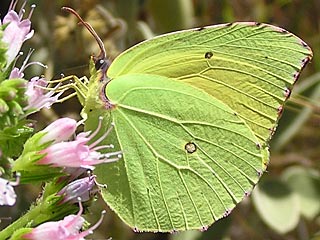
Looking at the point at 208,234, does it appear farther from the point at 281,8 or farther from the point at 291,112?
the point at 281,8

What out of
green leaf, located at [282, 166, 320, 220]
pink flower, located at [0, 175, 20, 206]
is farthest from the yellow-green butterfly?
green leaf, located at [282, 166, 320, 220]

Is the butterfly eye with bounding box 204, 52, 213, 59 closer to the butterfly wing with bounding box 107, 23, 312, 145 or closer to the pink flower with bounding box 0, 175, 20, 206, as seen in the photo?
the butterfly wing with bounding box 107, 23, 312, 145

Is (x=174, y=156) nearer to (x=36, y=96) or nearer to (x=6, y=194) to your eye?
(x=36, y=96)

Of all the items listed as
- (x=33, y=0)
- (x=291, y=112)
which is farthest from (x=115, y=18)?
(x=291, y=112)

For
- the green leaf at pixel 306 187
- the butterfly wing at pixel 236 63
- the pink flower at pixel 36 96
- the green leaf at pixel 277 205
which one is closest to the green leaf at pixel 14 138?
the pink flower at pixel 36 96

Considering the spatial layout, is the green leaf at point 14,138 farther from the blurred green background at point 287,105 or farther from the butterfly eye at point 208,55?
the blurred green background at point 287,105

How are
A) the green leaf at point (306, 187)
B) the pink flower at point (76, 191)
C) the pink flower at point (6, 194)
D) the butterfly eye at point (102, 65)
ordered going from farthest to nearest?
the green leaf at point (306, 187)
the butterfly eye at point (102, 65)
the pink flower at point (76, 191)
the pink flower at point (6, 194)

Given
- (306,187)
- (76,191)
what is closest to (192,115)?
(76,191)

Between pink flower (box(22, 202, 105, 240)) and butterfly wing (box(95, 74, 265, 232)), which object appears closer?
pink flower (box(22, 202, 105, 240))
